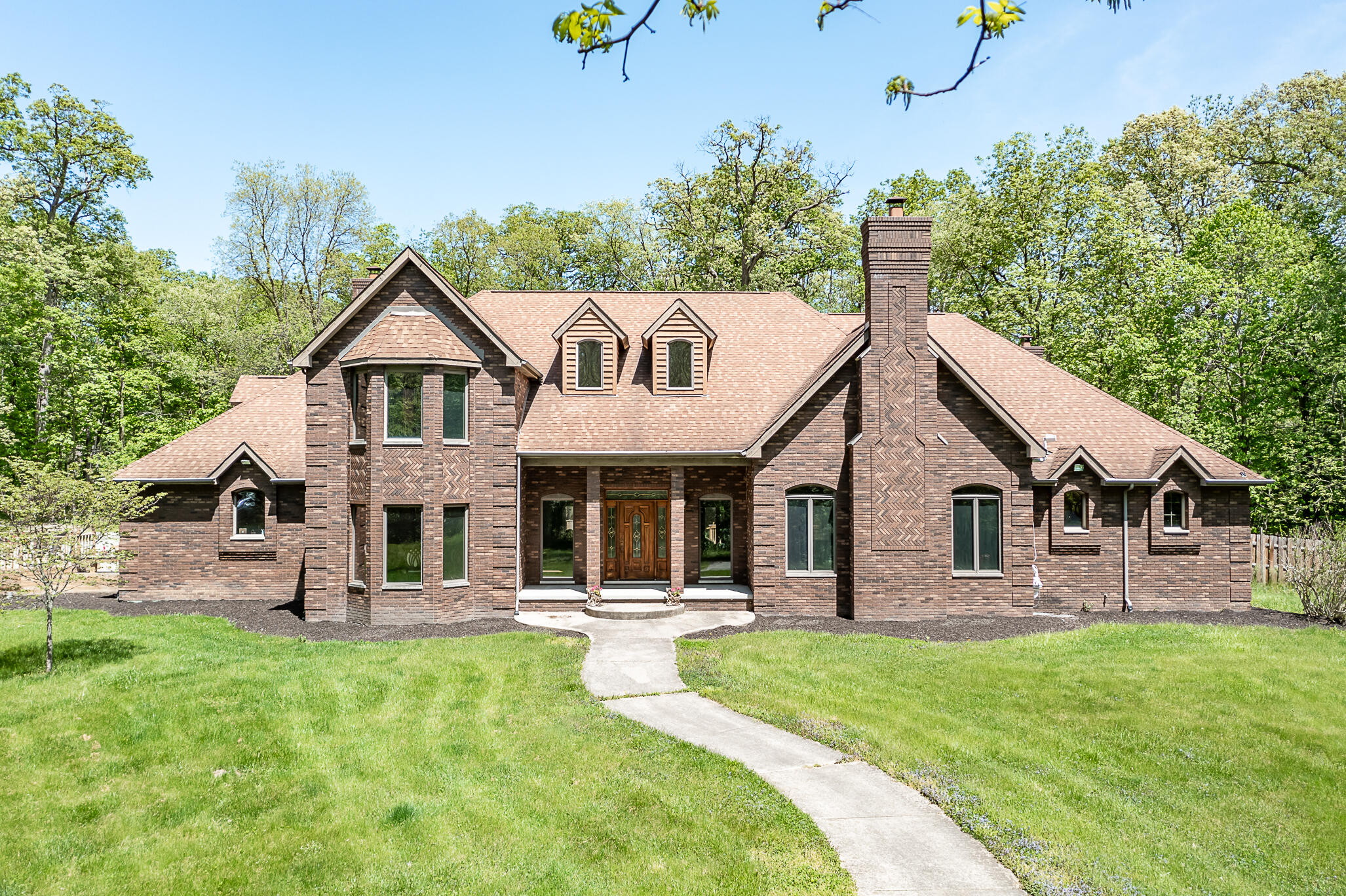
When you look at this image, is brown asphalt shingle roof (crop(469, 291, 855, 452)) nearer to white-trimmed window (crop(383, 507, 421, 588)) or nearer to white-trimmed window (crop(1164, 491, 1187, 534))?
white-trimmed window (crop(383, 507, 421, 588))

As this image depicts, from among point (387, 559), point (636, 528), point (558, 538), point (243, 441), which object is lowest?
point (387, 559)

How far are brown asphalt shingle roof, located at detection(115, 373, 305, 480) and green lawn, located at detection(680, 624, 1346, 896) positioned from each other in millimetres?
13082

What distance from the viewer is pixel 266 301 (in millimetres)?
42438

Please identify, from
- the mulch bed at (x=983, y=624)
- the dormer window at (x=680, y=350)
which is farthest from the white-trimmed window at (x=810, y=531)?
the dormer window at (x=680, y=350)

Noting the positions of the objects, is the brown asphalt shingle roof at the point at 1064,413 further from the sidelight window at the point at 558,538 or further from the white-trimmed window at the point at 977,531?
the sidelight window at the point at 558,538

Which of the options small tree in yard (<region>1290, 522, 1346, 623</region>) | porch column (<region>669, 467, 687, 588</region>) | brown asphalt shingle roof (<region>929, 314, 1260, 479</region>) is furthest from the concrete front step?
small tree in yard (<region>1290, 522, 1346, 623</region>)

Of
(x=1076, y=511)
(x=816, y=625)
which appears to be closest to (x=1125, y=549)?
(x=1076, y=511)

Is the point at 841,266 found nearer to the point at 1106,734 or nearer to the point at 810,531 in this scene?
the point at 810,531

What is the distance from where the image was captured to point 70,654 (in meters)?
13.5

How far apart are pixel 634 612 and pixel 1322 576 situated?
16172mm

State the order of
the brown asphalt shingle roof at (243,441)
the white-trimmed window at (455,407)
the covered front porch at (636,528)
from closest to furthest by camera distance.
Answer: the white-trimmed window at (455,407)
the covered front porch at (636,528)
the brown asphalt shingle roof at (243,441)

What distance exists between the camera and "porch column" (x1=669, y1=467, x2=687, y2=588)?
18016 millimetres

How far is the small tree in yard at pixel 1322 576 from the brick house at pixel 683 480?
4.01ft

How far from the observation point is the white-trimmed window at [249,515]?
1966 centimetres
